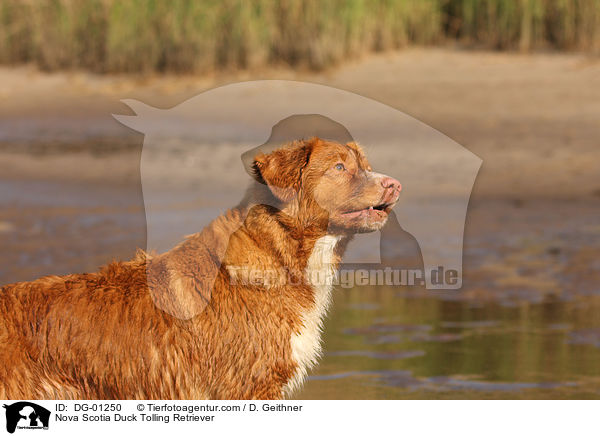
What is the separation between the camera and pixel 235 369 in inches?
209

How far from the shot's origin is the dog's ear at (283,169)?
535 centimetres

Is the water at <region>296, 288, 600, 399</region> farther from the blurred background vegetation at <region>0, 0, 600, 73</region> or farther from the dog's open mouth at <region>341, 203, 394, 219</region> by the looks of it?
the blurred background vegetation at <region>0, 0, 600, 73</region>

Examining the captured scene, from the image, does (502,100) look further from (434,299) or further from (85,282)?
(85,282)

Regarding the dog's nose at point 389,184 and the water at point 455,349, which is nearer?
the dog's nose at point 389,184

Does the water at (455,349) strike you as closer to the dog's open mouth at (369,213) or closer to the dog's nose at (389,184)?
the dog's open mouth at (369,213)

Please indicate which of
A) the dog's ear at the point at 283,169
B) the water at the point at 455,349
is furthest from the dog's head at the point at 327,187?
the water at the point at 455,349

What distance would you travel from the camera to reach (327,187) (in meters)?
5.38

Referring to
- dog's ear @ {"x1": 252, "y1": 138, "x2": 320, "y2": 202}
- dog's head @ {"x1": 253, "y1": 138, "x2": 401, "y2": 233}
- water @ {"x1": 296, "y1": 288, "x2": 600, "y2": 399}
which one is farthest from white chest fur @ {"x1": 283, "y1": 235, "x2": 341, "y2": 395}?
water @ {"x1": 296, "y1": 288, "x2": 600, "y2": 399}

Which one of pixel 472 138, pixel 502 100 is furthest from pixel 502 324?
pixel 502 100

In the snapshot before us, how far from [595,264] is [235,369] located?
598cm
